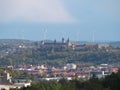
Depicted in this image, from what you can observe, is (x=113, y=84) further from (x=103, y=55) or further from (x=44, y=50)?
(x=44, y=50)

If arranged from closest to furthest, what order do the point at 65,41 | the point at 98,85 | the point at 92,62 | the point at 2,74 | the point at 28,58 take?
the point at 98,85
the point at 2,74
the point at 92,62
the point at 28,58
the point at 65,41

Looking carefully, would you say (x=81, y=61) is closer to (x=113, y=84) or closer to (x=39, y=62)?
(x=39, y=62)

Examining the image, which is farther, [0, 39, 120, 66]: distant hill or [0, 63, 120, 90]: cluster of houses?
[0, 39, 120, 66]: distant hill

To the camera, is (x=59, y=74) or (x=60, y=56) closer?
(x=59, y=74)

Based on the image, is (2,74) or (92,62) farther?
(92,62)

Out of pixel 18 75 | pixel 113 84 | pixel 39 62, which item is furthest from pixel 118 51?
pixel 113 84

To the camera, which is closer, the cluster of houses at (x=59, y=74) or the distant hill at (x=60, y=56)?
the cluster of houses at (x=59, y=74)

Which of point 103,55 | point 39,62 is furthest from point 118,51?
→ point 39,62

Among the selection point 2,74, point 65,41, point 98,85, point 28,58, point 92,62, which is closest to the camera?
point 98,85

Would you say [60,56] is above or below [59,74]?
above
